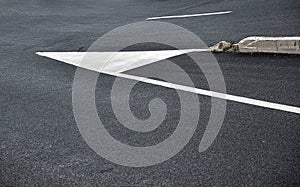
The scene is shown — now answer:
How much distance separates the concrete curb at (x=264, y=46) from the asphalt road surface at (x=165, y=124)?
0.14 metres

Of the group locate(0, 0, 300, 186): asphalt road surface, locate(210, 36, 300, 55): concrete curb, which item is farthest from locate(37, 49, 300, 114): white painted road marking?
locate(210, 36, 300, 55): concrete curb

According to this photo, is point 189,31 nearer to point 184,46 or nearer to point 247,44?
point 184,46

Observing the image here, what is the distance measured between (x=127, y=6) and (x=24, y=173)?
991cm

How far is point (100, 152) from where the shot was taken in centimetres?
388

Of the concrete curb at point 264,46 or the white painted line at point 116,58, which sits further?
the white painted line at point 116,58

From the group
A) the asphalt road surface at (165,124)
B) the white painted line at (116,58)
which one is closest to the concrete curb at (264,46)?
the asphalt road surface at (165,124)

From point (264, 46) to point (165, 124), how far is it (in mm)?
2706

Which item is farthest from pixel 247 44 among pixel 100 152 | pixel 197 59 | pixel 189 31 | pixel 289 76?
pixel 100 152

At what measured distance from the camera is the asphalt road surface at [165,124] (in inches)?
134

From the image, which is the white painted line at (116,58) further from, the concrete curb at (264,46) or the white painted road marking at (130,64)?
the concrete curb at (264,46)

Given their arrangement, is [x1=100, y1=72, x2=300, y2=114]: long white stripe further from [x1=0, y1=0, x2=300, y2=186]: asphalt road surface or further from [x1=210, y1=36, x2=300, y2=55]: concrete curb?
[x1=210, y1=36, x2=300, y2=55]: concrete curb

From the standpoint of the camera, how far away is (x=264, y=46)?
6230 mm

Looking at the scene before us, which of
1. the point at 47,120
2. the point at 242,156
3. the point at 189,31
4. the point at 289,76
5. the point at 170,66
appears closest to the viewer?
the point at 242,156

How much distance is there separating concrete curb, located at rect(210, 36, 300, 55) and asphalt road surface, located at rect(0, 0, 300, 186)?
0.14 metres
